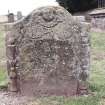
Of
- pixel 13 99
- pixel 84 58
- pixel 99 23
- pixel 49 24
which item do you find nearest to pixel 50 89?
pixel 13 99

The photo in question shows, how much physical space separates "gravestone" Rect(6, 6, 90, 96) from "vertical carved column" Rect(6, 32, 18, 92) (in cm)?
4

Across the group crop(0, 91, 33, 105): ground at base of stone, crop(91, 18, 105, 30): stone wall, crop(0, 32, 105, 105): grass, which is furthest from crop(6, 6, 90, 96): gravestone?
crop(91, 18, 105, 30): stone wall

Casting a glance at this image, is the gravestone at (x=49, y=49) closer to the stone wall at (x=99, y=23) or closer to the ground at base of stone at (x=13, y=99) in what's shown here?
the ground at base of stone at (x=13, y=99)

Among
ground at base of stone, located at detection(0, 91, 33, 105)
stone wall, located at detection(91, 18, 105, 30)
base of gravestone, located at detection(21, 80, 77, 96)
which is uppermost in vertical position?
stone wall, located at detection(91, 18, 105, 30)

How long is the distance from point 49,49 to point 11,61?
738 millimetres

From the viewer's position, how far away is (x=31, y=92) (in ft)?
24.0

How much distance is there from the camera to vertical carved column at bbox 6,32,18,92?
732 cm

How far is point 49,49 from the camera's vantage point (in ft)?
23.6

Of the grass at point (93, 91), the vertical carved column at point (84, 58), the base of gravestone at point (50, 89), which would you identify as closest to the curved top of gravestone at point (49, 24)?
the vertical carved column at point (84, 58)

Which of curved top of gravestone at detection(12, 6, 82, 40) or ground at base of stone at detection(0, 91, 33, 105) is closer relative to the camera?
ground at base of stone at detection(0, 91, 33, 105)

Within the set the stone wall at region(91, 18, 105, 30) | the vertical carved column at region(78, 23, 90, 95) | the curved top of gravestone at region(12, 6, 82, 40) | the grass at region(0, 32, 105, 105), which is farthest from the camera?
the stone wall at region(91, 18, 105, 30)

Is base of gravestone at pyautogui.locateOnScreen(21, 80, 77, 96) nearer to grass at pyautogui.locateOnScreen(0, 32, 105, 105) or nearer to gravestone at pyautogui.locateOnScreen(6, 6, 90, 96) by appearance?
gravestone at pyautogui.locateOnScreen(6, 6, 90, 96)

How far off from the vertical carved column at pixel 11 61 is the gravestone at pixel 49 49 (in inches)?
1.5

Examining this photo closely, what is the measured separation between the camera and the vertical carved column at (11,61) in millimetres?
7320
